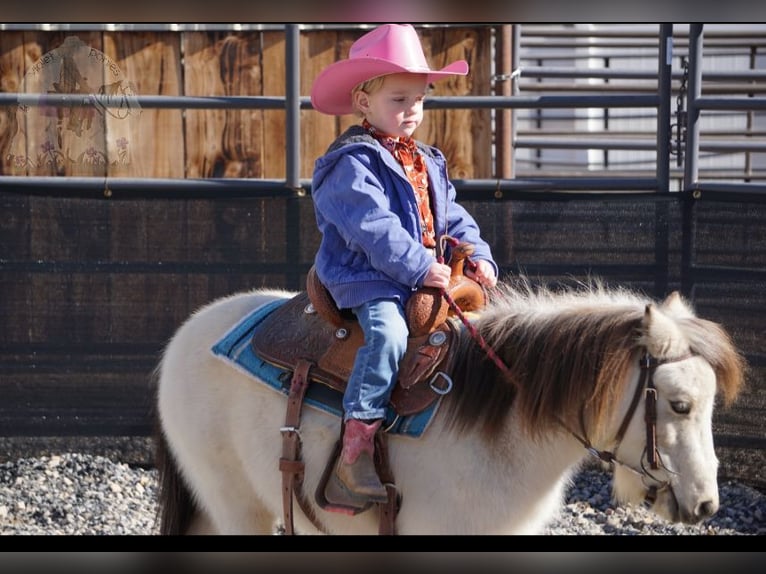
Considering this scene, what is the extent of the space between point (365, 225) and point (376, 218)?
0.04 metres

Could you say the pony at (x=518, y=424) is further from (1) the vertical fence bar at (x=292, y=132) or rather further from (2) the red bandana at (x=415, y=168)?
(1) the vertical fence bar at (x=292, y=132)

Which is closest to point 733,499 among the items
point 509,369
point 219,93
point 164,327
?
point 509,369

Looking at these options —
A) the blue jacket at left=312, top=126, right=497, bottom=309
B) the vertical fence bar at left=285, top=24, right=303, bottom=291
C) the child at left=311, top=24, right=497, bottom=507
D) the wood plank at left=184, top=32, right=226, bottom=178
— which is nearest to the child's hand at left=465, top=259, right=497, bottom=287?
the child at left=311, top=24, right=497, bottom=507

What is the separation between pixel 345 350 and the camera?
315 centimetres

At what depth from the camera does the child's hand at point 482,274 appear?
330cm

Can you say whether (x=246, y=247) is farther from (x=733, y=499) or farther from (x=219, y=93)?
(x=733, y=499)

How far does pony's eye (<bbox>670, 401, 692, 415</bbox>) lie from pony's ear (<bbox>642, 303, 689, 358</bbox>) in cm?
13

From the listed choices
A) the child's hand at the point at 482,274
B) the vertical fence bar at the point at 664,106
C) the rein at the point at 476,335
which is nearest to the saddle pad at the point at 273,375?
the rein at the point at 476,335

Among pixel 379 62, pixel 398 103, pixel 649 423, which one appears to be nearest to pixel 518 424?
pixel 649 423

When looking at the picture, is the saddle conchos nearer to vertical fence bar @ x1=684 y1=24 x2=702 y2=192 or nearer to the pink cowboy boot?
the pink cowboy boot

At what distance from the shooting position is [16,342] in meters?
5.25

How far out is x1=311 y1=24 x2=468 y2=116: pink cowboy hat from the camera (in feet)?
10.2

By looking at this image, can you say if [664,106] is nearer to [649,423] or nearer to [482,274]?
[482,274]

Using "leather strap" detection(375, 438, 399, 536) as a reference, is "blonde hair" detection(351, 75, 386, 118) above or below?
above
